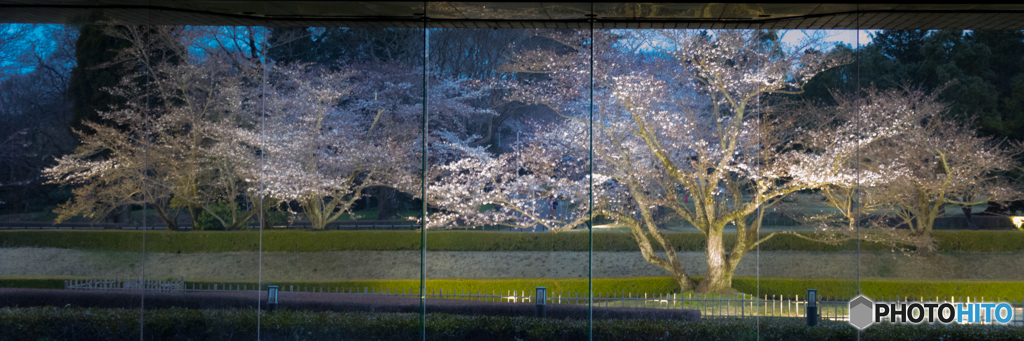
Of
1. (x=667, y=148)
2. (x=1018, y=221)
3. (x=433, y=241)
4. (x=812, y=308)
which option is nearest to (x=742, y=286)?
(x=812, y=308)

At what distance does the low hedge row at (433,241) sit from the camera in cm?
384

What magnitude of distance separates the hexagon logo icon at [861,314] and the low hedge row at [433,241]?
1.28 ft

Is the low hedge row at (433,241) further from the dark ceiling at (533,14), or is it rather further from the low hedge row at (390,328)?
the dark ceiling at (533,14)

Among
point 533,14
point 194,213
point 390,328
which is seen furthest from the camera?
point 194,213

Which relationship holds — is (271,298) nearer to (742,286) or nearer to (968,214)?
(742,286)

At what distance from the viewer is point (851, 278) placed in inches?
152

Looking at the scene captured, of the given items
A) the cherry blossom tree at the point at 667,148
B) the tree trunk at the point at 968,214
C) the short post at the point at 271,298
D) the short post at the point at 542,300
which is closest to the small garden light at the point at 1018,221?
the tree trunk at the point at 968,214

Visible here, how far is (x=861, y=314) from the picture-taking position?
3.79 m

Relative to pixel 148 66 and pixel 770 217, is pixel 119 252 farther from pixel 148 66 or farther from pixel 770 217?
pixel 770 217

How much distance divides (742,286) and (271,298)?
336cm

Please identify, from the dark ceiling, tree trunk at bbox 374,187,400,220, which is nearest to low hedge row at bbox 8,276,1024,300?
tree trunk at bbox 374,187,400,220

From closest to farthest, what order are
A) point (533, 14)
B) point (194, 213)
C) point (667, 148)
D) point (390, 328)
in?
point (533, 14) < point (390, 328) < point (667, 148) < point (194, 213)

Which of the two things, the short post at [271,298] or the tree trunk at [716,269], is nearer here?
the tree trunk at [716,269]

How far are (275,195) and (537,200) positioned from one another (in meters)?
1.90
